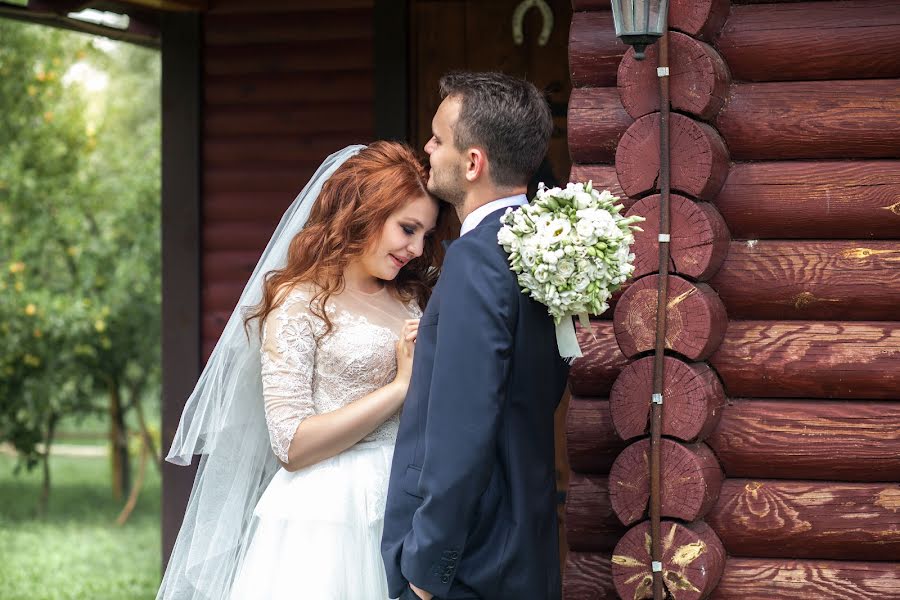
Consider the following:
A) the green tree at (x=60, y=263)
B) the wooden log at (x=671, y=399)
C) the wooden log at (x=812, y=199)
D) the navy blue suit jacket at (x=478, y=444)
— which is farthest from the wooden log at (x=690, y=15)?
the green tree at (x=60, y=263)

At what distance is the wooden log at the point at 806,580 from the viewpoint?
134 inches

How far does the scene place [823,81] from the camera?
3490 mm

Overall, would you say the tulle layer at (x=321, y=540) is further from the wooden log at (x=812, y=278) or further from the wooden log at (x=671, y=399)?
the wooden log at (x=812, y=278)

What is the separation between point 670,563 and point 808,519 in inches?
19.7

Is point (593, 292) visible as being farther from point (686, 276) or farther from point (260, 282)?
point (260, 282)

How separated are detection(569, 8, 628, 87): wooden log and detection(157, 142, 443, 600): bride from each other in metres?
0.62

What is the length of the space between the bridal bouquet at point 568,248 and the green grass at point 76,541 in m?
6.20

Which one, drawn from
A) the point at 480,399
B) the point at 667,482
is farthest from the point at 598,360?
the point at 480,399

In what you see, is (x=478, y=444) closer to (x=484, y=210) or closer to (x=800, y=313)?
(x=484, y=210)

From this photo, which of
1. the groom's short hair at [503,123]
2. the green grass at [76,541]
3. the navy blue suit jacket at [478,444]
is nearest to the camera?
the navy blue suit jacket at [478,444]

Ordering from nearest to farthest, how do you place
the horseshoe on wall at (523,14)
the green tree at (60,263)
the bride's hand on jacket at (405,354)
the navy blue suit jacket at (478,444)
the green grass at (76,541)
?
1. the navy blue suit jacket at (478,444)
2. the bride's hand on jacket at (405,354)
3. the horseshoe on wall at (523,14)
4. the green grass at (76,541)
5. the green tree at (60,263)

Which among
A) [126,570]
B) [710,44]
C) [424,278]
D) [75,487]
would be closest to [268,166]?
[424,278]

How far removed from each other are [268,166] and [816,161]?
342 cm

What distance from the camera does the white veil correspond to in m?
3.62
